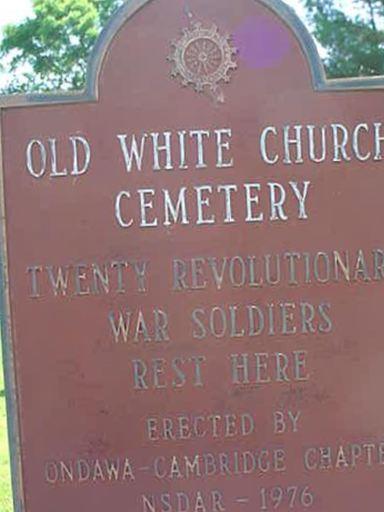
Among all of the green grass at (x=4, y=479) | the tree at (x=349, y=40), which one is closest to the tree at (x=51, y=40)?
the tree at (x=349, y=40)

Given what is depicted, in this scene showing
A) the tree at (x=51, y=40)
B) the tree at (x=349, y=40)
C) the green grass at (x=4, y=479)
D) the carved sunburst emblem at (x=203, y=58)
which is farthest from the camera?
the tree at (x=51, y=40)

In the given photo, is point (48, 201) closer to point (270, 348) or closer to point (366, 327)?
point (270, 348)

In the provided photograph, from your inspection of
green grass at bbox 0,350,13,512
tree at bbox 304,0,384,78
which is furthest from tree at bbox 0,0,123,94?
green grass at bbox 0,350,13,512

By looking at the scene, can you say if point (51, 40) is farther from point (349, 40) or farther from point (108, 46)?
point (108, 46)

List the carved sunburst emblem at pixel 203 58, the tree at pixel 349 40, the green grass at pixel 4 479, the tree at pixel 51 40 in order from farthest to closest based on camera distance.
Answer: the tree at pixel 51 40 < the tree at pixel 349 40 < the green grass at pixel 4 479 < the carved sunburst emblem at pixel 203 58

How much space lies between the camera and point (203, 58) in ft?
9.80

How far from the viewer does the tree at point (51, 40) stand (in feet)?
86.3

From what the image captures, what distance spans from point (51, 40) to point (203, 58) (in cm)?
2498

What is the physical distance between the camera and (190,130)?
3014 mm

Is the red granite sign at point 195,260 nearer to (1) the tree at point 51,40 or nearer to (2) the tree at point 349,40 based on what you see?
(2) the tree at point 349,40

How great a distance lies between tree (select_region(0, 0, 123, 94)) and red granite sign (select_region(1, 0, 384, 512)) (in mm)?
23611

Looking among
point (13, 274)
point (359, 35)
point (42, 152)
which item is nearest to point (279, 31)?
point (42, 152)

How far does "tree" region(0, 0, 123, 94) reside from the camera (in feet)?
86.3

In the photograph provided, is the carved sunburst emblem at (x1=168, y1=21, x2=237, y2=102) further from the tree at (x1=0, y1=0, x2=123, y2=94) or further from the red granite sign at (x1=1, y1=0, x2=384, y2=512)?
the tree at (x1=0, y1=0, x2=123, y2=94)
